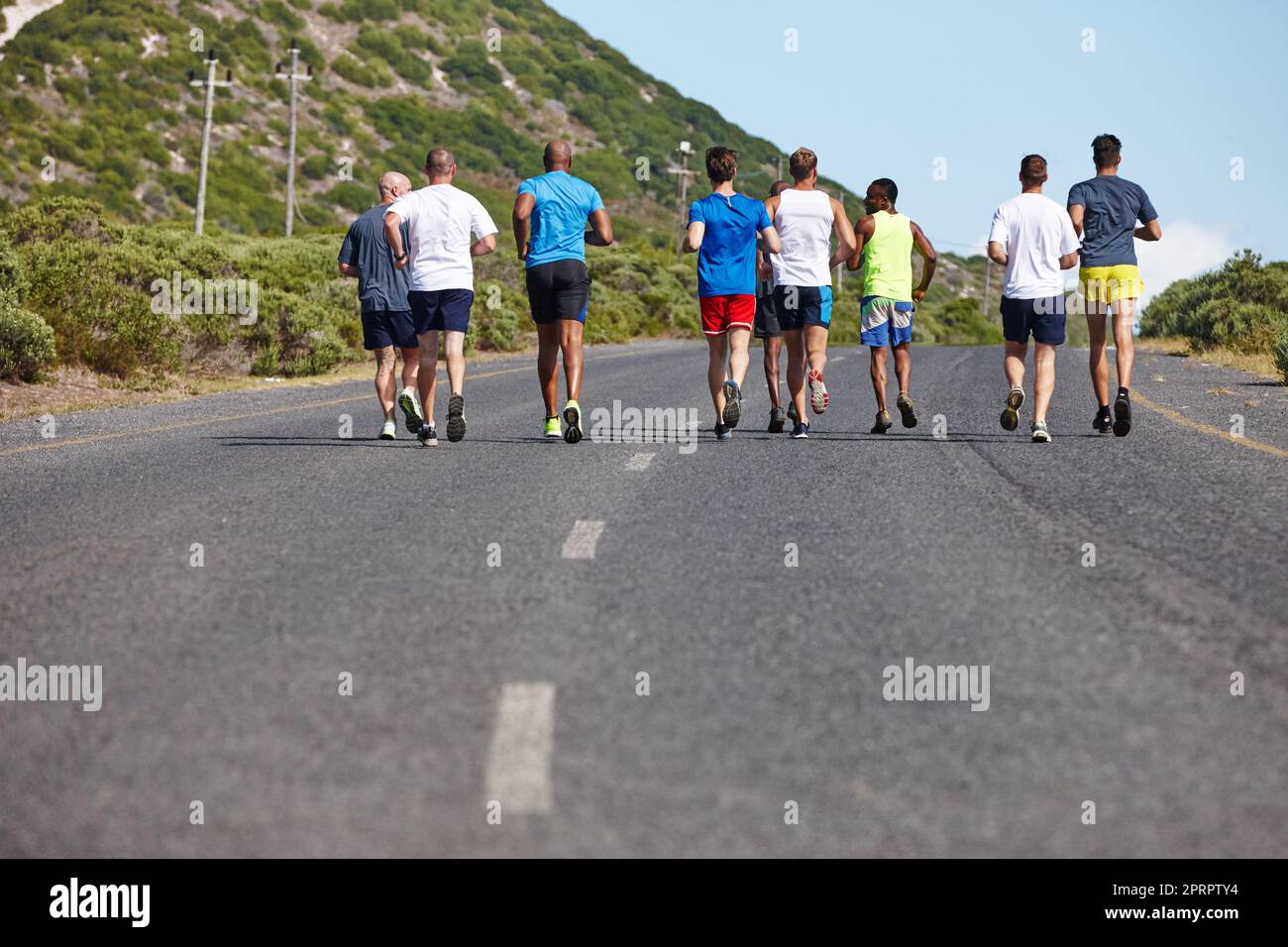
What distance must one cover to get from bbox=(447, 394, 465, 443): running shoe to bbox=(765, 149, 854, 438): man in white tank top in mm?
2602

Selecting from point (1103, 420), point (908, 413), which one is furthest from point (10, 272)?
point (1103, 420)

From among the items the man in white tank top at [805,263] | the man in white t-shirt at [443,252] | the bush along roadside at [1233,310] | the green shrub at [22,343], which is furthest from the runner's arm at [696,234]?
the bush along roadside at [1233,310]

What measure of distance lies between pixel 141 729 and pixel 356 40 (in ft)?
311

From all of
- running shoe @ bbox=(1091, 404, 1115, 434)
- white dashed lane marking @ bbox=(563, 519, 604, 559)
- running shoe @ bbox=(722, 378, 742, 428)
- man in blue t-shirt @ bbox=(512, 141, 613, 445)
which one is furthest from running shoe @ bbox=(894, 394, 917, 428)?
white dashed lane marking @ bbox=(563, 519, 604, 559)

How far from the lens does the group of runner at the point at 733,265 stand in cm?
1177

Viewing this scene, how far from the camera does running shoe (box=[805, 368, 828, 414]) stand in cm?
1226

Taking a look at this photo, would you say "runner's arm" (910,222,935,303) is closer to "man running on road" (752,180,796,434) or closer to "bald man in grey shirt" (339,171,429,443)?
"man running on road" (752,180,796,434)

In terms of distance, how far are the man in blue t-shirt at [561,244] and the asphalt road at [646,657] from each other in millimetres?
1775

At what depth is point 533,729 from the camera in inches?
173

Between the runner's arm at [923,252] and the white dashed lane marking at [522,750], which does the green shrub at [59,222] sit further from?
the white dashed lane marking at [522,750]

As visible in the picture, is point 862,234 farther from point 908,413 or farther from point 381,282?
point 381,282

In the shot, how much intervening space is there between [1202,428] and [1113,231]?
2.28m
